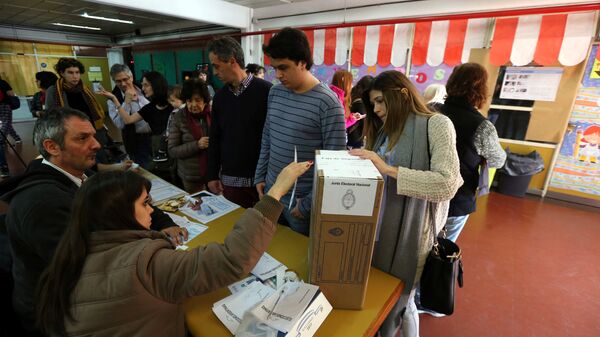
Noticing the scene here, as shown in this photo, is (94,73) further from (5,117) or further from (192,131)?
(192,131)

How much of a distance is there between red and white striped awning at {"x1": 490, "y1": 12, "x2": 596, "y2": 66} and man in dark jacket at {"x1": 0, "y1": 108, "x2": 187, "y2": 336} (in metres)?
4.12

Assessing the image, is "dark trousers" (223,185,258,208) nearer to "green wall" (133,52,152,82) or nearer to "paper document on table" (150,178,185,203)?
"paper document on table" (150,178,185,203)

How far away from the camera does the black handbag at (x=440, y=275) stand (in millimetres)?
1104

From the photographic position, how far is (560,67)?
3.33 meters

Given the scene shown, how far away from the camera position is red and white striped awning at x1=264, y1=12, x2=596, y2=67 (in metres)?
3.13

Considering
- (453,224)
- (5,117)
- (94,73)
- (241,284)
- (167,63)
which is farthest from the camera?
A: (94,73)

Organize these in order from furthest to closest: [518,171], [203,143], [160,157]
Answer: [518,171] → [160,157] → [203,143]

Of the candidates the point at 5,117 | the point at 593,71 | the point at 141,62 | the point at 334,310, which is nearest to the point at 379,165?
the point at 334,310

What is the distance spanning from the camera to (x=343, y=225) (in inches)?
31.5

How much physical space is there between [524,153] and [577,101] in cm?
79

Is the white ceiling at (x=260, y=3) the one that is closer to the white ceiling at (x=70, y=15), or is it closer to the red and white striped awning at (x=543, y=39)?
the white ceiling at (x=70, y=15)

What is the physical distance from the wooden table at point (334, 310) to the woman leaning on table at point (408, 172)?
3.8 inches

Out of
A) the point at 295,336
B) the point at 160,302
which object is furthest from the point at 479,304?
the point at 160,302

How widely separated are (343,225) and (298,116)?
0.71m
